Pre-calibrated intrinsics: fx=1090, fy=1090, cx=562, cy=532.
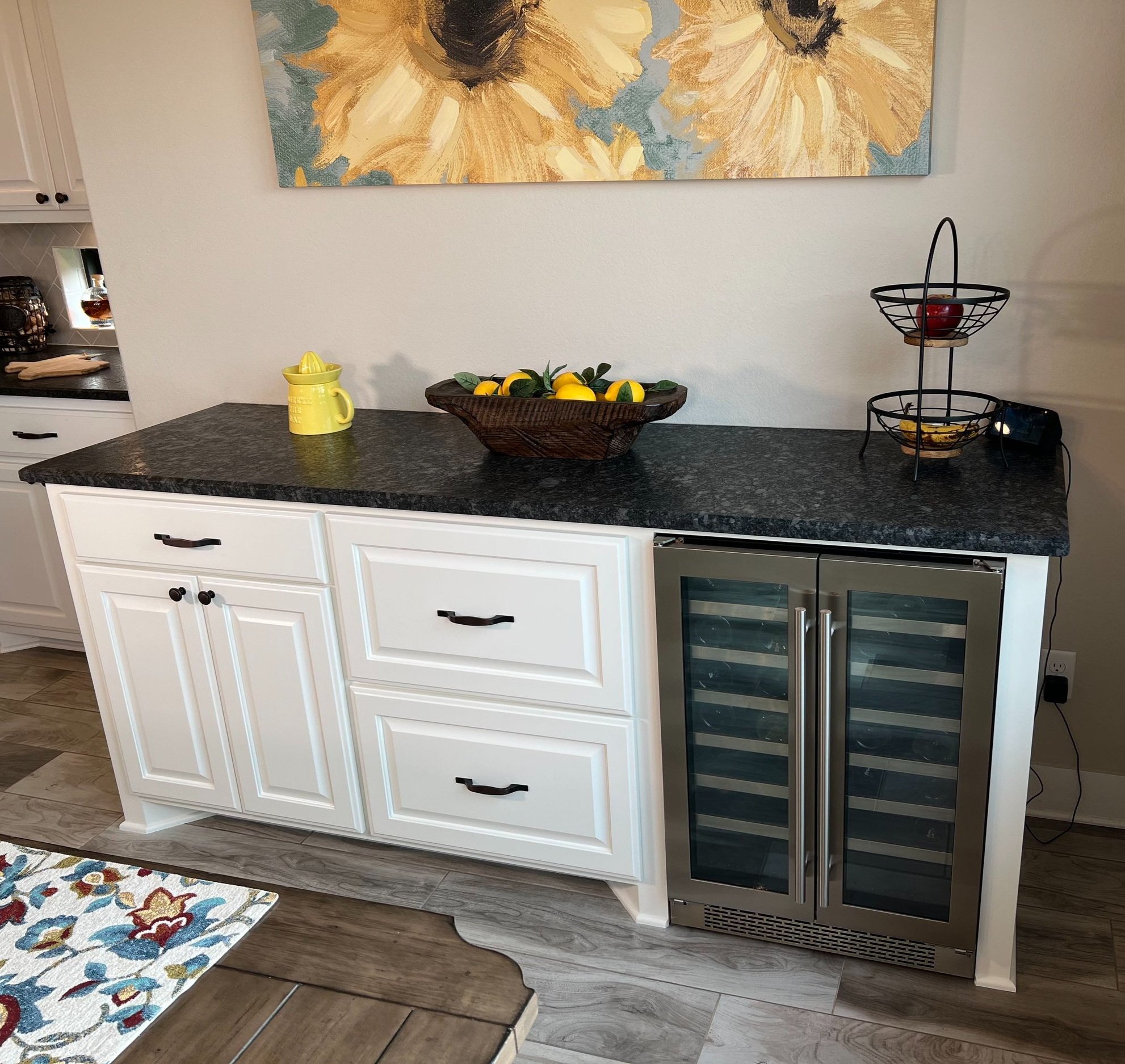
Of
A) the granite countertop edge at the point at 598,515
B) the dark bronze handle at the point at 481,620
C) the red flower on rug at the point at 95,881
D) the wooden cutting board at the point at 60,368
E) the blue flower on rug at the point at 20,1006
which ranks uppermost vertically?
the wooden cutting board at the point at 60,368

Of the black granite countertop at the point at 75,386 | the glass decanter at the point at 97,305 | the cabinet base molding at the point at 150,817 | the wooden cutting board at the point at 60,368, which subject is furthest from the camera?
the glass decanter at the point at 97,305

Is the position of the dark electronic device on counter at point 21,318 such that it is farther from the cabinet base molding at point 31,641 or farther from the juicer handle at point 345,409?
the juicer handle at point 345,409

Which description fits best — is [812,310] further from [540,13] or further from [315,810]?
[315,810]

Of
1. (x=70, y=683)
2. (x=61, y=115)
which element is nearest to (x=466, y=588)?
(x=70, y=683)

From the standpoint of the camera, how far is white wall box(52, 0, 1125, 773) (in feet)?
6.56

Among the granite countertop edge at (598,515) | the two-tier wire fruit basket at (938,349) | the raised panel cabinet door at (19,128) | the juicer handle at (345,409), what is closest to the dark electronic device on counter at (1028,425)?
the two-tier wire fruit basket at (938,349)

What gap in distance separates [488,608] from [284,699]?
55cm

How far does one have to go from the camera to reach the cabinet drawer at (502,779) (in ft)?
6.86

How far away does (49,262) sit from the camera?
3.71 m

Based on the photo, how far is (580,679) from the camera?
6.68ft

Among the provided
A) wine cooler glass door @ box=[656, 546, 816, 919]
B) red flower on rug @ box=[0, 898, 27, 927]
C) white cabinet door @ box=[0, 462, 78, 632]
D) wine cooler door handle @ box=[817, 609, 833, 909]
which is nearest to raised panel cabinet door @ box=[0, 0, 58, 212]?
white cabinet door @ box=[0, 462, 78, 632]

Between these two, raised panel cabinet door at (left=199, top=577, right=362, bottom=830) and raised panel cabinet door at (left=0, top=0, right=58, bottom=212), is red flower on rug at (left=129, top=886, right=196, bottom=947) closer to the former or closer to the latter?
raised panel cabinet door at (left=199, top=577, right=362, bottom=830)

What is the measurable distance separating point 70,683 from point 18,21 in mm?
1924

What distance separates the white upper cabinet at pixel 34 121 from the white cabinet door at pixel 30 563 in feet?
2.66
